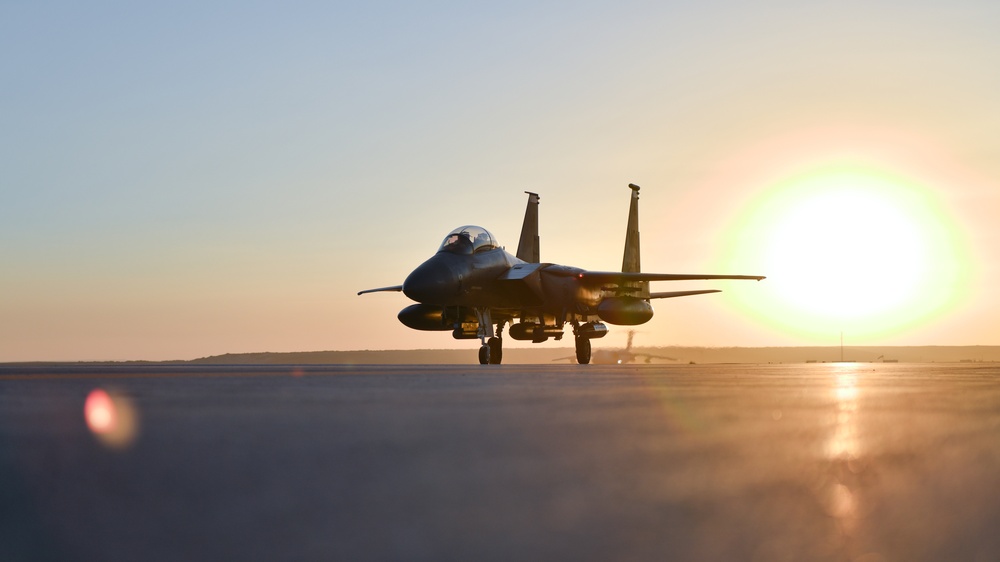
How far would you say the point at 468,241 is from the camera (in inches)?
1058

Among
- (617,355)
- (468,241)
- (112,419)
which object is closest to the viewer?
(112,419)

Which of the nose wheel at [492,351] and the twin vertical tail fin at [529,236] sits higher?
the twin vertical tail fin at [529,236]

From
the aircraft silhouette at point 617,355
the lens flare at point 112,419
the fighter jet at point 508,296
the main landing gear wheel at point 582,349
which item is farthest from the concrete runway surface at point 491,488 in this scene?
the aircraft silhouette at point 617,355

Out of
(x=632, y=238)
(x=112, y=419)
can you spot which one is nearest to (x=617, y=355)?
(x=632, y=238)

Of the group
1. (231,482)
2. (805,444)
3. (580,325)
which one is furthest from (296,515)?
(580,325)

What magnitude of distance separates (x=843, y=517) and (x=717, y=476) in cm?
59

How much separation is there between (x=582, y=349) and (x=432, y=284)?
926 centimetres

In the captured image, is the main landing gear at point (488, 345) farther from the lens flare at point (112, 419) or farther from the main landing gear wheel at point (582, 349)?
the lens flare at point (112, 419)

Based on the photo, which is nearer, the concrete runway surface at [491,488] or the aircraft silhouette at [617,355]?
the concrete runway surface at [491,488]

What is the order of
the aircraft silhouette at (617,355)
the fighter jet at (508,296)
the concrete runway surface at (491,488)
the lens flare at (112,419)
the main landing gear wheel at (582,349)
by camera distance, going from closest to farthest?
the concrete runway surface at (491,488), the lens flare at (112,419), the fighter jet at (508,296), the main landing gear wheel at (582,349), the aircraft silhouette at (617,355)

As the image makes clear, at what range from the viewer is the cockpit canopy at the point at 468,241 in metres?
26.6

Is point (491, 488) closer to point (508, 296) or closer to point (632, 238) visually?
point (508, 296)

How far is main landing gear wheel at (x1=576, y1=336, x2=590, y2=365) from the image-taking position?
32250mm

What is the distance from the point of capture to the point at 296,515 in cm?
221
